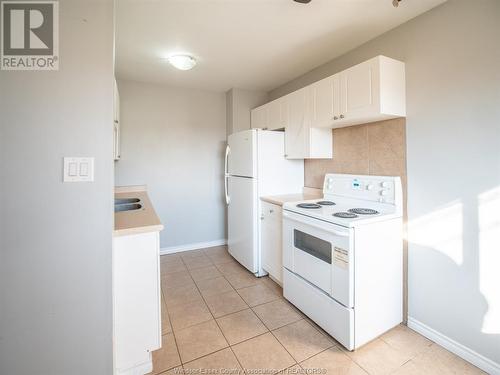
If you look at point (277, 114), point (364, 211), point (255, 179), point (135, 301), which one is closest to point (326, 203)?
point (364, 211)

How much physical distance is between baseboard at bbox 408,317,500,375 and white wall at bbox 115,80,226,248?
274cm

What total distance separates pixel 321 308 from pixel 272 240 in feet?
2.92

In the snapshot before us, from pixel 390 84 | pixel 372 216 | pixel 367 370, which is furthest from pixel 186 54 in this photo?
pixel 367 370

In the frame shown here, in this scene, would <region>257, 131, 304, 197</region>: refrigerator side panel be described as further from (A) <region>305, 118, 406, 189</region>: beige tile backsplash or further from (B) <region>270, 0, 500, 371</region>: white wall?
(B) <region>270, 0, 500, 371</region>: white wall

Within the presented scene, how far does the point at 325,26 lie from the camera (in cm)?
200

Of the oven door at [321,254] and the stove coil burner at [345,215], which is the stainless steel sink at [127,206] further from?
the stove coil burner at [345,215]

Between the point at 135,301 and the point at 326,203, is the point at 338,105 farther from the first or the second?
the point at 135,301

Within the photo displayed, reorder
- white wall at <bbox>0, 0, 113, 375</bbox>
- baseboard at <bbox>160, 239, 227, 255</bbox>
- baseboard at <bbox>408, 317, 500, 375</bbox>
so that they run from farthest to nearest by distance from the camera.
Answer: baseboard at <bbox>160, 239, 227, 255</bbox>
baseboard at <bbox>408, 317, 500, 375</bbox>
white wall at <bbox>0, 0, 113, 375</bbox>

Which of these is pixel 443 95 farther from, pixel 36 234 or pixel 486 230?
pixel 36 234

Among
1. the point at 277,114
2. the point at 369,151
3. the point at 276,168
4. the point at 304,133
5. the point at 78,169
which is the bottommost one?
the point at 78,169

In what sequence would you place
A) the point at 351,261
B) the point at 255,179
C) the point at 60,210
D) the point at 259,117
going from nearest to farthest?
the point at 60,210 < the point at 351,261 < the point at 255,179 < the point at 259,117

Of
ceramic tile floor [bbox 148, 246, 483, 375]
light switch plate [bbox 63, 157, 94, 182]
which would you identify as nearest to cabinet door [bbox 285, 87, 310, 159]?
ceramic tile floor [bbox 148, 246, 483, 375]

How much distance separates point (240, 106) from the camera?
3674 millimetres

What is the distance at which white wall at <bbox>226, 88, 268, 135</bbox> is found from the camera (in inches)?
143
